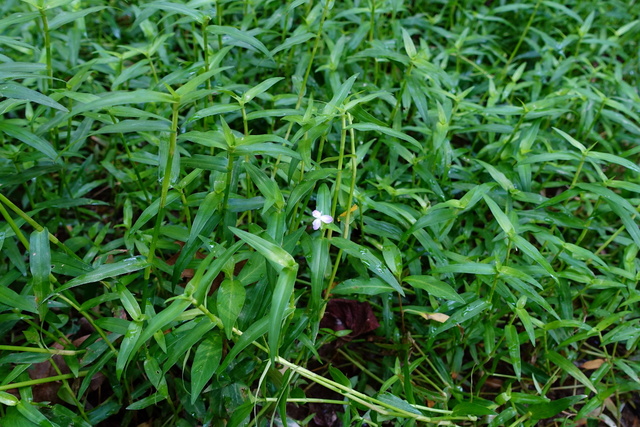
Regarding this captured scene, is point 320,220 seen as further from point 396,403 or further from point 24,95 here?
point 24,95

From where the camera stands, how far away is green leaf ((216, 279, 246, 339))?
4.48 feet

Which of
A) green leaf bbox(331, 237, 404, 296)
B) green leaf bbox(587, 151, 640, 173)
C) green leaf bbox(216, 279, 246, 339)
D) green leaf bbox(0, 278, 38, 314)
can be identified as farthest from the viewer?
green leaf bbox(587, 151, 640, 173)

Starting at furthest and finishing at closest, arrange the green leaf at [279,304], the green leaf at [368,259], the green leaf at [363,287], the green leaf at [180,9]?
the green leaf at [180,9] → the green leaf at [363,287] → the green leaf at [368,259] → the green leaf at [279,304]

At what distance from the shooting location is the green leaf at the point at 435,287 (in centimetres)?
170

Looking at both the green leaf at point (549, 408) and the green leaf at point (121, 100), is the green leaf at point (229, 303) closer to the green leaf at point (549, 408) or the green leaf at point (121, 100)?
the green leaf at point (121, 100)

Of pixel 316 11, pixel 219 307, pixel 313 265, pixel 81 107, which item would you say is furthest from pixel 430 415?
pixel 316 11

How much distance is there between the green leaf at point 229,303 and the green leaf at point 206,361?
11 centimetres

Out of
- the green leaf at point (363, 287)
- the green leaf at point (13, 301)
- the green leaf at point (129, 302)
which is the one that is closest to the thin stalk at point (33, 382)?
the green leaf at point (13, 301)

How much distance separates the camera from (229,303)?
139 centimetres

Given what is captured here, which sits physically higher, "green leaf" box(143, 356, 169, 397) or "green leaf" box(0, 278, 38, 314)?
"green leaf" box(0, 278, 38, 314)

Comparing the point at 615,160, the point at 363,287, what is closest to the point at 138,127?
the point at 363,287

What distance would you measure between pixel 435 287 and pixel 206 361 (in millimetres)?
719

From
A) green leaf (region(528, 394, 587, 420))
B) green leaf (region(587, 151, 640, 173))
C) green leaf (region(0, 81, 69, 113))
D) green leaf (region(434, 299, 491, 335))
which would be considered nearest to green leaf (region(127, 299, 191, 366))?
green leaf (region(0, 81, 69, 113))

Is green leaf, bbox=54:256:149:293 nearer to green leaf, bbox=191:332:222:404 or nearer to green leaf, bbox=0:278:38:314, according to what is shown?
green leaf, bbox=0:278:38:314
